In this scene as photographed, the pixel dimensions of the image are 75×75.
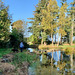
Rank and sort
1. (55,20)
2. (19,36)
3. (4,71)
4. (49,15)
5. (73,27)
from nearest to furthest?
1. (4,71)
2. (19,36)
3. (49,15)
4. (55,20)
5. (73,27)

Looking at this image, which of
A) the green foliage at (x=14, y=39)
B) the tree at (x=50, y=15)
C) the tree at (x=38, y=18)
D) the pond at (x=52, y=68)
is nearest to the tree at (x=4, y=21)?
the green foliage at (x=14, y=39)

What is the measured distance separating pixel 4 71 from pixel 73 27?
39567 millimetres

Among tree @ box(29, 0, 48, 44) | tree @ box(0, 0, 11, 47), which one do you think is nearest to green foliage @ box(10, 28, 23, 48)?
tree @ box(0, 0, 11, 47)

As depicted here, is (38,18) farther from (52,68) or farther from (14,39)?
(52,68)

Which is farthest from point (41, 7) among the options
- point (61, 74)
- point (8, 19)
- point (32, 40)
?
point (61, 74)

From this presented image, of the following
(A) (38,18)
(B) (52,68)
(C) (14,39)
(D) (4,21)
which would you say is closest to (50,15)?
(A) (38,18)

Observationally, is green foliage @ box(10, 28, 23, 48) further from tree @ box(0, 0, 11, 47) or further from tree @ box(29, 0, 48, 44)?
tree @ box(29, 0, 48, 44)

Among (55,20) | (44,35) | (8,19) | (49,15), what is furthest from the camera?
(44,35)

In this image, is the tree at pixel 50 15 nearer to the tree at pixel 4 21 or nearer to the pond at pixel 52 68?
the tree at pixel 4 21

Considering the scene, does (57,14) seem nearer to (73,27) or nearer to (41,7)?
(41,7)

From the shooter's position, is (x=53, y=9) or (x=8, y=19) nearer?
(x=8, y=19)

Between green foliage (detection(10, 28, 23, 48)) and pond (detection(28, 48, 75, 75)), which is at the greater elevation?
green foliage (detection(10, 28, 23, 48))

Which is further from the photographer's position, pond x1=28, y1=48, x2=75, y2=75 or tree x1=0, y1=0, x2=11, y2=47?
tree x1=0, y1=0, x2=11, y2=47

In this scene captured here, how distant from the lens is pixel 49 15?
33.9 metres
